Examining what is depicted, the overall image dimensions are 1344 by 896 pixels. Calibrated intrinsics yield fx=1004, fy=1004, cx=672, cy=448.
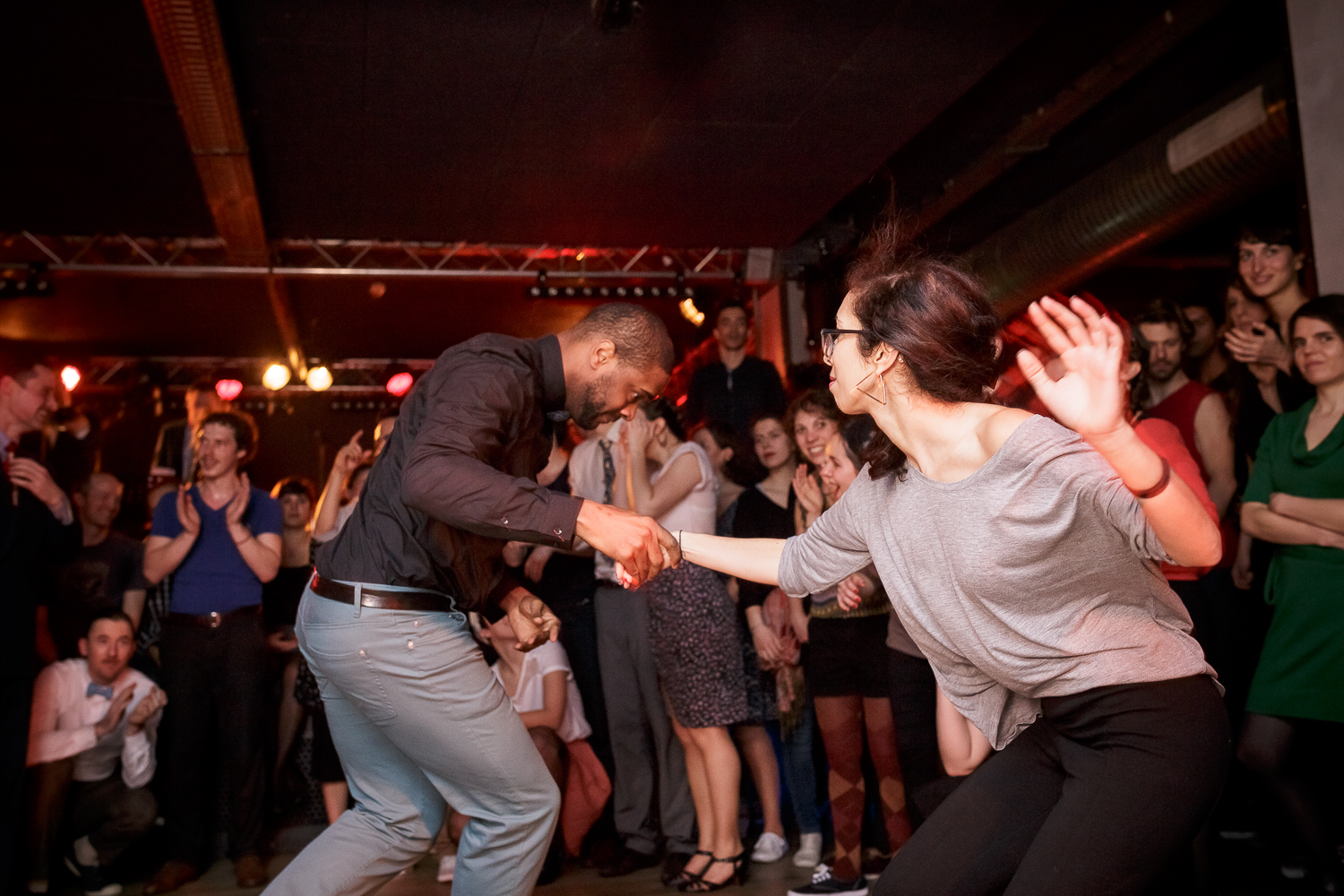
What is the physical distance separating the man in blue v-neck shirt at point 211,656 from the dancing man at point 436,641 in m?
1.96

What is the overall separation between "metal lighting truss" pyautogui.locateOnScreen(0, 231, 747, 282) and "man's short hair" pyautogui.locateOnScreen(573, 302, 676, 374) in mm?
5665

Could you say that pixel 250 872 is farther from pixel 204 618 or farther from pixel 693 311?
pixel 693 311


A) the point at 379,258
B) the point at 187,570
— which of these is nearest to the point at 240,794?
the point at 187,570

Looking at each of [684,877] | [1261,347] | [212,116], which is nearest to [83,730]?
[684,877]

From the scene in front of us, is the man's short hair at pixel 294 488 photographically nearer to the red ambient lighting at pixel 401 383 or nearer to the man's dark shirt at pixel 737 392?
the man's dark shirt at pixel 737 392

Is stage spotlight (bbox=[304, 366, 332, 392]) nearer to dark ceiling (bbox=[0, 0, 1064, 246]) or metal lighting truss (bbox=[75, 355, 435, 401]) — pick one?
metal lighting truss (bbox=[75, 355, 435, 401])

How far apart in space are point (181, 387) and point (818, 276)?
9.39m

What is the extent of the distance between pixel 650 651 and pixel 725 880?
862mm

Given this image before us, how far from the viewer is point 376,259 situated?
8977mm

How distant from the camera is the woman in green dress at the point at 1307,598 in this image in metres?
2.76

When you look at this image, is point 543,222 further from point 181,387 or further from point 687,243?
point 181,387

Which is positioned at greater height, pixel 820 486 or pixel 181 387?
pixel 181 387

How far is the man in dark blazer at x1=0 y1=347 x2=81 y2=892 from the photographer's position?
3514mm

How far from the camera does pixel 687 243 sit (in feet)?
26.4
